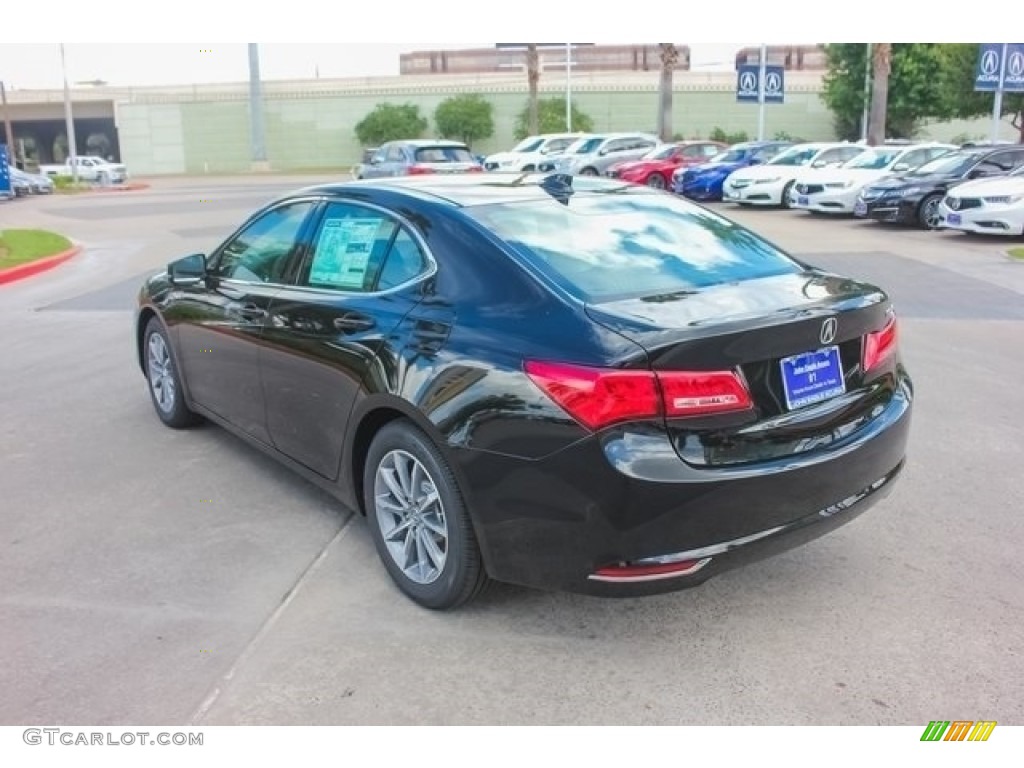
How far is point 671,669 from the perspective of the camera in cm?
324

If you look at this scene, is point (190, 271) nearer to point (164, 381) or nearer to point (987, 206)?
point (164, 381)

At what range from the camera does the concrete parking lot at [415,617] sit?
→ 306cm

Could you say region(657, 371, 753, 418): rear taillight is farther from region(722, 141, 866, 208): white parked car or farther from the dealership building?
the dealership building

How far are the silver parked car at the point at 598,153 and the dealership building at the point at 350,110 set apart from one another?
32.5 m

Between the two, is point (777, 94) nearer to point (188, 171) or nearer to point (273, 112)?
point (273, 112)

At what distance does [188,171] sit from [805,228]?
59.7m

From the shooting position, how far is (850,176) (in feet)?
63.7

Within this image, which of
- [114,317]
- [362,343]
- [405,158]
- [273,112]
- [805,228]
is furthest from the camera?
[273,112]

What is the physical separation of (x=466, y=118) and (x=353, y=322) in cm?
6092

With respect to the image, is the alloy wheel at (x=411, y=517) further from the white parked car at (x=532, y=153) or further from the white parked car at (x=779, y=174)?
the white parked car at (x=532, y=153)

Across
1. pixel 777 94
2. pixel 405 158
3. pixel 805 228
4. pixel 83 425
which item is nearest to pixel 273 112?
pixel 777 94

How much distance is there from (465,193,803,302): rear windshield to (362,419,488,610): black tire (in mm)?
829

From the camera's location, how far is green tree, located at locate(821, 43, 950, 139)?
147 ft

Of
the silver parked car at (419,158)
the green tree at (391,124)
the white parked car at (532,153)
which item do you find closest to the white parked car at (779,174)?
the silver parked car at (419,158)
